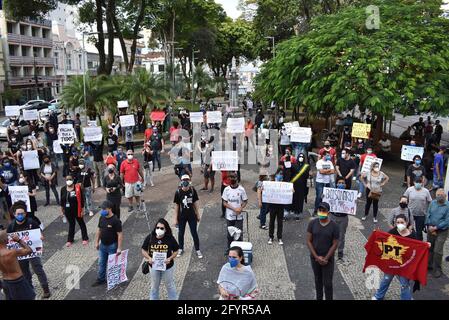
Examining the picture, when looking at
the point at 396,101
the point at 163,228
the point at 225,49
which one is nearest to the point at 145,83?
the point at 396,101

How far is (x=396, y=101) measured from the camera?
642 inches

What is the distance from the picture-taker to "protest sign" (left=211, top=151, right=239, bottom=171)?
11984 millimetres

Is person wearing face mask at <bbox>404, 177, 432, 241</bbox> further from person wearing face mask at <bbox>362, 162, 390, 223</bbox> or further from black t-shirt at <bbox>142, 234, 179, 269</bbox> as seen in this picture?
black t-shirt at <bbox>142, 234, 179, 269</bbox>

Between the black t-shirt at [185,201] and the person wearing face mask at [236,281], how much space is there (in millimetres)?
2982

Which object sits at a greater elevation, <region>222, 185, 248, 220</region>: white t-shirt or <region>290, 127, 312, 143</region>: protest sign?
<region>290, 127, 312, 143</region>: protest sign

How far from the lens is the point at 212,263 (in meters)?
8.95

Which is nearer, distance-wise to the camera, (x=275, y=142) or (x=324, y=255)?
(x=324, y=255)

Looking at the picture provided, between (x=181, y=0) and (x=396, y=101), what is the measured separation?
24772mm

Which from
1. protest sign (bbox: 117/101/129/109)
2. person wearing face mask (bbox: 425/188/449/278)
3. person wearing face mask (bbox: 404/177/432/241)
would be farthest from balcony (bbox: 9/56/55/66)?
person wearing face mask (bbox: 425/188/449/278)

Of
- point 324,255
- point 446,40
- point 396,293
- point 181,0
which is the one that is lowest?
point 396,293

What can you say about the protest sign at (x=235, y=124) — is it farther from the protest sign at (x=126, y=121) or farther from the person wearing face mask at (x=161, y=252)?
the person wearing face mask at (x=161, y=252)

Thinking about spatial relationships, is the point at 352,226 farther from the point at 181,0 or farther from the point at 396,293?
the point at 181,0

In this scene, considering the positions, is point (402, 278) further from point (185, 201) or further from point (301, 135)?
point (301, 135)

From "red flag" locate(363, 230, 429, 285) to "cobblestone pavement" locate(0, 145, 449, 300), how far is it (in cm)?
75
